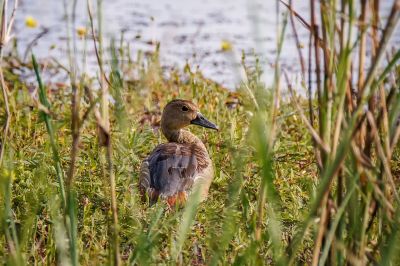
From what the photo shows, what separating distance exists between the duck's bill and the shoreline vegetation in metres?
0.12

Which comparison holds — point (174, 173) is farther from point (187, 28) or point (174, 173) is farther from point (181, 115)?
point (187, 28)

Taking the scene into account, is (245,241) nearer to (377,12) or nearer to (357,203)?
(357,203)

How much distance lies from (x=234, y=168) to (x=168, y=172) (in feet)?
1.69

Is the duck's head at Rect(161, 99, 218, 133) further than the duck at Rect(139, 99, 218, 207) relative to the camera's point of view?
Yes

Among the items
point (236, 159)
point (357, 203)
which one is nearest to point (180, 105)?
point (357, 203)

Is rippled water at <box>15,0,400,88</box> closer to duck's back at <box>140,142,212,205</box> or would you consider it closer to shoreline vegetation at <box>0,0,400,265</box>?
shoreline vegetation at <box>0,0,400,265</box>

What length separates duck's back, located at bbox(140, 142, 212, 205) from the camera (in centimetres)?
511

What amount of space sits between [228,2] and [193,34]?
2.25 m

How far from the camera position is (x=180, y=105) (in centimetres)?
620

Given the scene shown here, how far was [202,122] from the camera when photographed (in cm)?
605

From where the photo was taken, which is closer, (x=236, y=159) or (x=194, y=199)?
(x=236, y=159)

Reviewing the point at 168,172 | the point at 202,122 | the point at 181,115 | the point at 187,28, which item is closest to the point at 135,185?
the point at 168,172

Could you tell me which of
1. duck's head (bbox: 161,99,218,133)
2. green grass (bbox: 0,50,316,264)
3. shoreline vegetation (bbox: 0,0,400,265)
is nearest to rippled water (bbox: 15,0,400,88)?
shoreline vegetation (bbox: 0,0,400,265)

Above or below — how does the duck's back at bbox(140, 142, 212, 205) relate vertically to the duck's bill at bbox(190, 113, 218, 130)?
below
